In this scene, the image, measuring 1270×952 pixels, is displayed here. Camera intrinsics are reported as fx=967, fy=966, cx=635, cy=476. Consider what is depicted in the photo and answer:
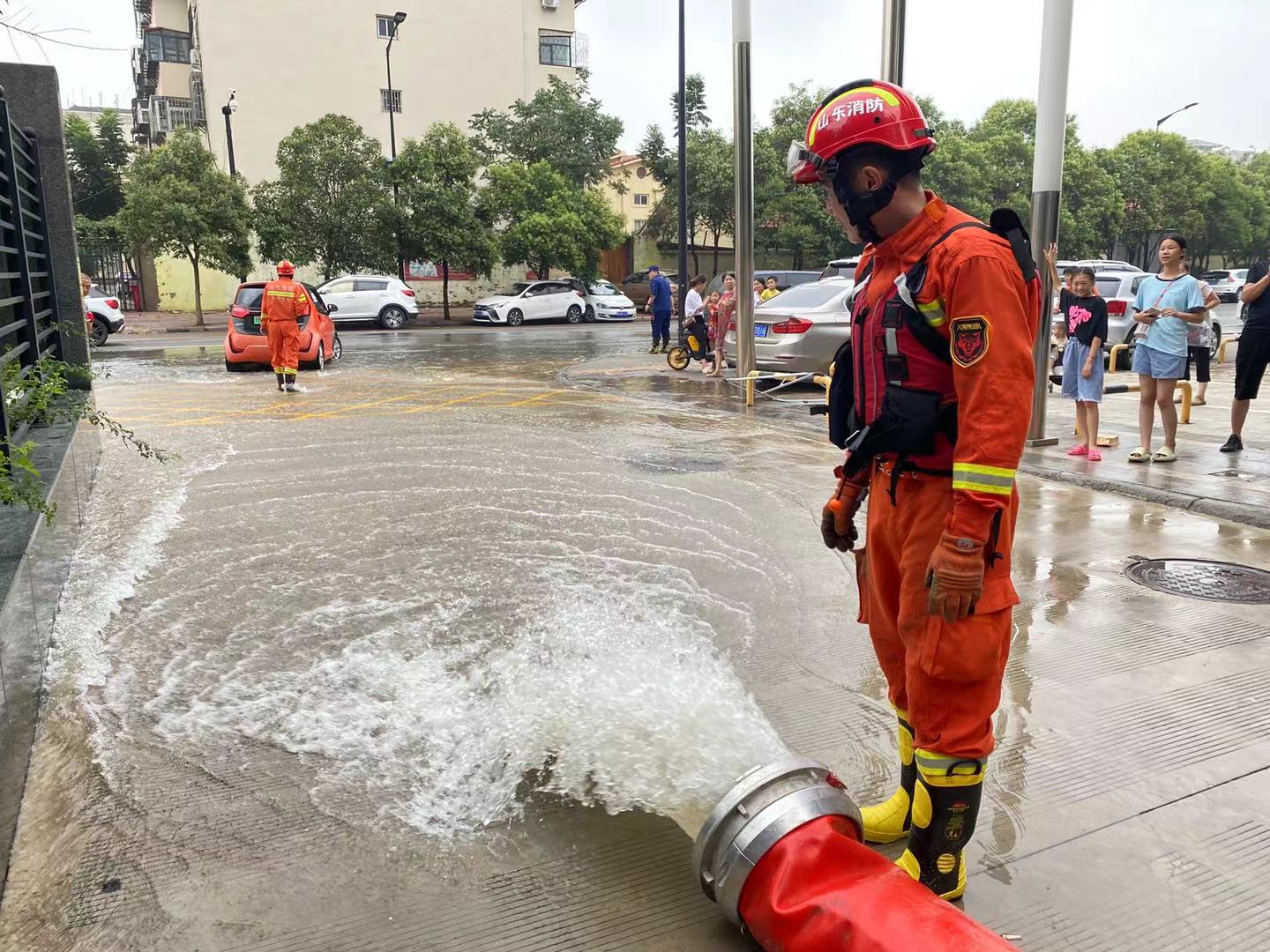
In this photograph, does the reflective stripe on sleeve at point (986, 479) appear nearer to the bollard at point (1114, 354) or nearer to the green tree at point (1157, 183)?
the bollard at point (1114, 354)

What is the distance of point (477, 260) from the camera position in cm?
3269

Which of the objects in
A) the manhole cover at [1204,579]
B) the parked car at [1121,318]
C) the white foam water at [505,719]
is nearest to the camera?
the white foam water at [505,719]

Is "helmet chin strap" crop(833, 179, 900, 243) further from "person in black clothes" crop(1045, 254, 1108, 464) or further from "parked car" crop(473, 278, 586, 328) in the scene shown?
"parked car" crop(473, 278, 586, 328)

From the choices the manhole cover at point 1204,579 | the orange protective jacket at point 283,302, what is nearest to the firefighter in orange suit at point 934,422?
the manhole cover at point 1204,579

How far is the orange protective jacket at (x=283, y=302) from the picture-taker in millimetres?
13602

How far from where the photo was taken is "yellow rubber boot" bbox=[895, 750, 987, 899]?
2.46 metres

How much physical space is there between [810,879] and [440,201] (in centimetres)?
3132

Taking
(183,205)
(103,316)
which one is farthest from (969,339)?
(183,205)

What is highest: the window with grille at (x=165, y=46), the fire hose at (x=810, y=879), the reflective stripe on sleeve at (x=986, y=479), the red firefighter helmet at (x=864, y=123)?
the window with grille at (x=165, y=46)

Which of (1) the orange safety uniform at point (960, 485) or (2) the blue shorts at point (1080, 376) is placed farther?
(2) the blue shorts at point (1080, 376)

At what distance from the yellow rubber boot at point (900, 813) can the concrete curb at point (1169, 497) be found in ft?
15.8

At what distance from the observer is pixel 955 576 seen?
2.26 meters

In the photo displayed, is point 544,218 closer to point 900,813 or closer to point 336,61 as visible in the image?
point 336,61

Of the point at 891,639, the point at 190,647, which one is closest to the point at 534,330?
the point at 190,647
